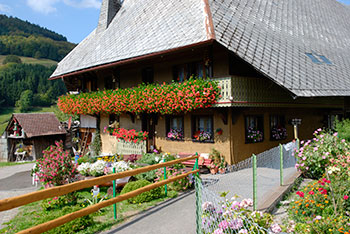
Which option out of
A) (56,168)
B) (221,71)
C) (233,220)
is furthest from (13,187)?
(233,220)

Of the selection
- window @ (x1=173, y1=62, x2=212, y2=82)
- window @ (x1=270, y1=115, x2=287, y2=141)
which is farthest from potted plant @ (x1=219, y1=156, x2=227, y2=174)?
window @ (x1=173, y1=62, x2=212, y2=82)

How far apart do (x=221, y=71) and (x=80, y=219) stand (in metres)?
8.53

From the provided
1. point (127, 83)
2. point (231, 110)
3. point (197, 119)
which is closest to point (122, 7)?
point (127, 83)

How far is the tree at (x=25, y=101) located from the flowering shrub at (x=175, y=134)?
76.6 m

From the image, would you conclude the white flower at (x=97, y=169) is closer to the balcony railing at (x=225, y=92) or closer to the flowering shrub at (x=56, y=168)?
the flowering shrub at (x=56, y=168)

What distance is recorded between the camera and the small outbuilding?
2484cm

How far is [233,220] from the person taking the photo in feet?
12.6

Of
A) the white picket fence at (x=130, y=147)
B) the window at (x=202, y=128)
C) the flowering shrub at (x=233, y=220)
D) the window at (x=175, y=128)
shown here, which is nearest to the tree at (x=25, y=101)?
the white picket fence at (x=130, y=147)

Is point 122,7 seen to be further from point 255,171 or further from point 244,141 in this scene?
point 255,171

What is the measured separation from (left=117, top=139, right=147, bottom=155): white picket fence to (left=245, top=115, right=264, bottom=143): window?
558 cm

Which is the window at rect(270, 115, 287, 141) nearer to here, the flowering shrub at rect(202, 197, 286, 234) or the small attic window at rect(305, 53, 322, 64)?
the small attic window at rect(305, 53, 322, 64)

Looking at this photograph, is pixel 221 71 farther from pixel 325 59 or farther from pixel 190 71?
pixel 325 59

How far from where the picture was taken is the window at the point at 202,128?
43.2ft

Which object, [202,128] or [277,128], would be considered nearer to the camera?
[202,128]
